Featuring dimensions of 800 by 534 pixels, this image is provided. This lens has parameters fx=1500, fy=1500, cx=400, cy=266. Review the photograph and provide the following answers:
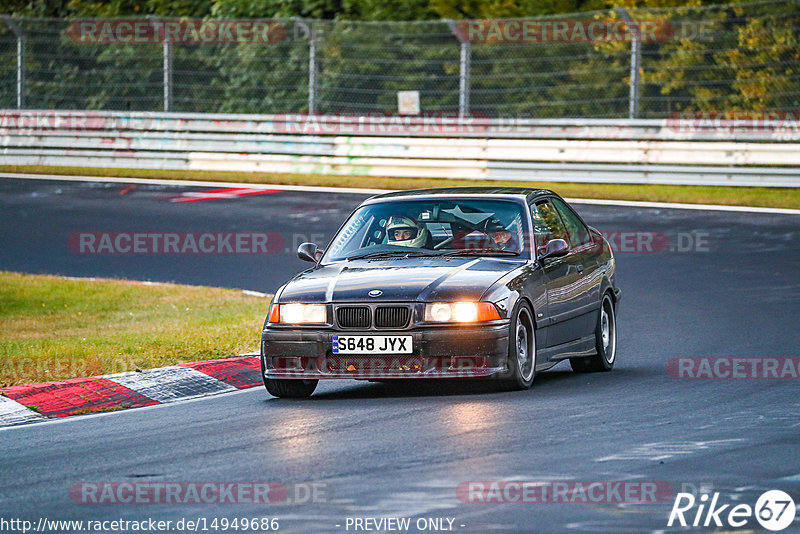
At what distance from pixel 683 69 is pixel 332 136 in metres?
6.60

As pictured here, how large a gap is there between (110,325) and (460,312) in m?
5.84

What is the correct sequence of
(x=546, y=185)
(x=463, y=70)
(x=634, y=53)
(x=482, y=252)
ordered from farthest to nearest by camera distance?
(x=463, y=70)
(x=546, y=185)
(x=634, y=53)
(x=482, y=252)

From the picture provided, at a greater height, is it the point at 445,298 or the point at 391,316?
the point at 445,298

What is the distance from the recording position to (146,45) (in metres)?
28.9

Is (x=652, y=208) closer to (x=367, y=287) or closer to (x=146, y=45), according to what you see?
(x=146, y=45)

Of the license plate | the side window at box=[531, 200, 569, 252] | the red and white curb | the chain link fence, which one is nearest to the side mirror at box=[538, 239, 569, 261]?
the side window at box=[531, 200, 569, 252]

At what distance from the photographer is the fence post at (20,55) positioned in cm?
2848

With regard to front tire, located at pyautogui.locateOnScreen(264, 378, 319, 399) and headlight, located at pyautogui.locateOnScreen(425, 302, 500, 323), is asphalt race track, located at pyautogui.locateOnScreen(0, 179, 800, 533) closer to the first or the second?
front tire, located at pyautogui.locateOnScreen(264, 378, 319, 399)

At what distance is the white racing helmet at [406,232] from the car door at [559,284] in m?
0.80

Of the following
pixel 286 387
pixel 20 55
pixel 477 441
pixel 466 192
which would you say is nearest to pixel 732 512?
pixel 477 441

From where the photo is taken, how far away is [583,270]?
1112cm

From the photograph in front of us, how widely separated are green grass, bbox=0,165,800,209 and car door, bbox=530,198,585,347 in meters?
11.8

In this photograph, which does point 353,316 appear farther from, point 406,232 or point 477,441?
point 477,441

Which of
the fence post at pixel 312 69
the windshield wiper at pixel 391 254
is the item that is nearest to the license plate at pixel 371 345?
the windshield wiper at pixel 391 254
